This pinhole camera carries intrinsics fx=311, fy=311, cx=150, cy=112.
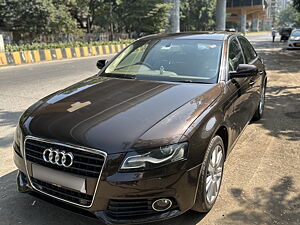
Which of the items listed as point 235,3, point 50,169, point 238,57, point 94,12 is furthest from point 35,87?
point 235,3

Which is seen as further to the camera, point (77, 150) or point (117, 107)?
point (117, 107)

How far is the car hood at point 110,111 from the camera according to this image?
2408 millimetres

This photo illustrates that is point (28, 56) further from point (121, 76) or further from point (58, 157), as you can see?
point (58, 157)

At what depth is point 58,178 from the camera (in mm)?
2449

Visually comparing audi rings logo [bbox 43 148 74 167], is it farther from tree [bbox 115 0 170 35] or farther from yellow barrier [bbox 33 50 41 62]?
tree [bbox 115 0 170 35]

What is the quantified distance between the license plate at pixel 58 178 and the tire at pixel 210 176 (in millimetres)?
979

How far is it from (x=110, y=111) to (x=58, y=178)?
72cm

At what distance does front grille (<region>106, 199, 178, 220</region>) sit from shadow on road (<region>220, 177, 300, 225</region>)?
33.4 inches

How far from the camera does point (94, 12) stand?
112 feet

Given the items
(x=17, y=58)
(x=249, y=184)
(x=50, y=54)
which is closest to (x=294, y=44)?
(x=50, y=54)

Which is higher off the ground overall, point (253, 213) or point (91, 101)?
point (91, 101)

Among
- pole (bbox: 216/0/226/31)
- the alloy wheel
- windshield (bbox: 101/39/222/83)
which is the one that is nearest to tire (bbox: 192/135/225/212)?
the alloy wheel

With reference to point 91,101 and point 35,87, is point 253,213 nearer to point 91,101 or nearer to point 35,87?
point 91,101

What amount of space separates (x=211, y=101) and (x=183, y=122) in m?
0.57
